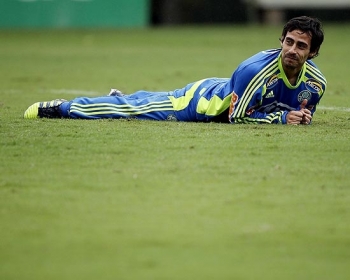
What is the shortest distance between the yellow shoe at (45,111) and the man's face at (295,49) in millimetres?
2136

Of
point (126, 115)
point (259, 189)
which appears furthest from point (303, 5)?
point (259, 189)

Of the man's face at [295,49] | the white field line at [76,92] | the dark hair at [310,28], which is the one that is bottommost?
the white field line at [76,92]

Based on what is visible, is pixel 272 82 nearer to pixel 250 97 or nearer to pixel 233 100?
pixel 250 97

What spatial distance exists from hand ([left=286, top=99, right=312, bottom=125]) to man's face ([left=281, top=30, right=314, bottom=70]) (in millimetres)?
410

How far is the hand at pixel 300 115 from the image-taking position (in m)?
7.97

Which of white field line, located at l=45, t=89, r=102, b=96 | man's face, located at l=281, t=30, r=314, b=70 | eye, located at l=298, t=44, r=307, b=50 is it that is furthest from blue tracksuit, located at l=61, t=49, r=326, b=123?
white field line, located at l=45, t=89, r=102, b=96

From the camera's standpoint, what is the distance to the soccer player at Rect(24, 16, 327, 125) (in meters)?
7.71

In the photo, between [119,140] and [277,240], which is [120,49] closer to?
[119,140]

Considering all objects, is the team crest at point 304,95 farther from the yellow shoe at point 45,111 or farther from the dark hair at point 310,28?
the yellow shoe at point 45,111

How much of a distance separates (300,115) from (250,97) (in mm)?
537

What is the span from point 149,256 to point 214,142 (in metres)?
2.83

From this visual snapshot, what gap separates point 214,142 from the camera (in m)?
7.14

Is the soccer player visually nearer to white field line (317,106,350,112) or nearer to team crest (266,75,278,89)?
team crest (266,75,278,89)

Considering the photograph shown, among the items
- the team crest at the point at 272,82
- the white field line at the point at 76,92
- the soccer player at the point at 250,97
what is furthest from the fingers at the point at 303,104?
the white field line at the point at 76,92
